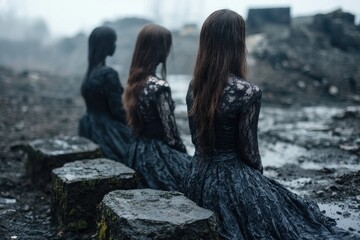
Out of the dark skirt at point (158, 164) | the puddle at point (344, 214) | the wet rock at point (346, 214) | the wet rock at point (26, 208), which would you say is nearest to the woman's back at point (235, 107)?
the dark skirt at point (158, 164)

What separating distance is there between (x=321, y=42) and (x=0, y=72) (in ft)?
45.7

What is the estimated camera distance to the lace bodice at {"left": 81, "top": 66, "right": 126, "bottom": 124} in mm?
4719

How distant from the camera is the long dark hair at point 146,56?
12.4ft

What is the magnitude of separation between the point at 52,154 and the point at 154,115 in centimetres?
150

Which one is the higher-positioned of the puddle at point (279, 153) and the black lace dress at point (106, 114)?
the black lace dress at point (106, 114)

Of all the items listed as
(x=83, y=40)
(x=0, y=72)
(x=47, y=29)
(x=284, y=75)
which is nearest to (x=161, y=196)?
(x=284, y=75)

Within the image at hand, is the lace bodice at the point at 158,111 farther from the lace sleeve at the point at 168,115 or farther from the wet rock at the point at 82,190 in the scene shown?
the wet rock at the point at 82,190

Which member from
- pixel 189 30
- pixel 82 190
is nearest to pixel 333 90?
pixel 82 190

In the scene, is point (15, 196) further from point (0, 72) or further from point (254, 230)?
point (0, 72)

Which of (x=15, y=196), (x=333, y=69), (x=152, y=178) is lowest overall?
(x=15, y=196)

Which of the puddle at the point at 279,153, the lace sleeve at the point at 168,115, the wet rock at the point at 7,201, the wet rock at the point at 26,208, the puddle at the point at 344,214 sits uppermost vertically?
the lace sleeve at the point at 168,115

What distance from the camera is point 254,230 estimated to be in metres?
2.64

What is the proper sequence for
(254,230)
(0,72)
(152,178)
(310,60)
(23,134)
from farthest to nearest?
1. (0,72)
2. (310,60)
3. (23,134)
4. (152,178)
5. (254,230)

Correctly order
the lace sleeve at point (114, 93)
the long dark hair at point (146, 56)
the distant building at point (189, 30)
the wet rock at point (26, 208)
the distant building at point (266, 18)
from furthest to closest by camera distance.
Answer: the distant building at point (189, 30)
the distant building at point (266, 18)
the lace sleeve at point (114, 93)
the wet rock at point (26, 208)
the long dark hair at point (146, 56)
